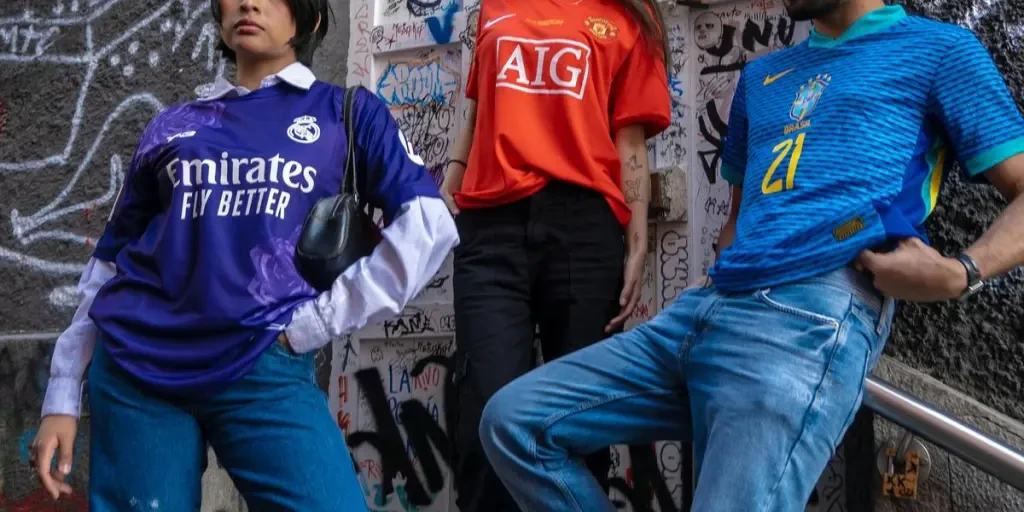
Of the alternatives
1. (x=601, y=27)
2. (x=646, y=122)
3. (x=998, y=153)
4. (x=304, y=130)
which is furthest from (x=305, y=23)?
(x=998, y=153)

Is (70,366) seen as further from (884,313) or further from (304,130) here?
(884,313)

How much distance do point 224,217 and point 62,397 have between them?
520 mm

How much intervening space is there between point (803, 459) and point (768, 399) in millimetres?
123

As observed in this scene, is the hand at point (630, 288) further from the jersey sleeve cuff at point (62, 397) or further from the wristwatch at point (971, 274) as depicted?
the jersey sleeve cuff at point (62, 397)

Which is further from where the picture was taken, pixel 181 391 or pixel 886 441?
pixel 886 441

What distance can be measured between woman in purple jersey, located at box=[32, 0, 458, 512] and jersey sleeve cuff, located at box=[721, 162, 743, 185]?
2.65 feet

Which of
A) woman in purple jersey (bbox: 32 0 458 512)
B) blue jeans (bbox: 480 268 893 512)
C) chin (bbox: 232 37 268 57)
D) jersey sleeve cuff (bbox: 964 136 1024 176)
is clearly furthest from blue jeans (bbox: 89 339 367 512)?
jersey sleeve cuff (bbox: 964 136 1024 176)

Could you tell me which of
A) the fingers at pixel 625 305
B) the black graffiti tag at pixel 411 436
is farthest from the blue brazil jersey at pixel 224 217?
the black graffiti tag at pixel 411 436

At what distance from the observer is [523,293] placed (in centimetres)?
240

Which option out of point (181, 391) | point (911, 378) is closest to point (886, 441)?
point (911, 378)

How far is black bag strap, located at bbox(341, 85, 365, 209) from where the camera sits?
6.30 ft

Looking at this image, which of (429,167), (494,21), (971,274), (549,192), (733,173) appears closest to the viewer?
(971,274)

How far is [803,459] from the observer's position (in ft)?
5.29

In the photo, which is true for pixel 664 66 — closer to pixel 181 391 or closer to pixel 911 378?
pixel 911 378
